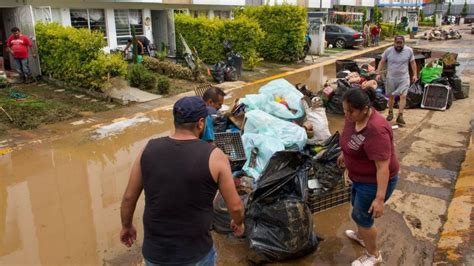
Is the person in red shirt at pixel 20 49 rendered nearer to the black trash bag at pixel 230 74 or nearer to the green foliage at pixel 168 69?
the green foliage at pixel 168 69

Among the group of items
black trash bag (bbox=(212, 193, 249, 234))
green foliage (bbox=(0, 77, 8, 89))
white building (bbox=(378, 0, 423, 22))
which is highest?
white building (bbox=(378, 0, 423, 22))

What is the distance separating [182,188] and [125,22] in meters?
15.4

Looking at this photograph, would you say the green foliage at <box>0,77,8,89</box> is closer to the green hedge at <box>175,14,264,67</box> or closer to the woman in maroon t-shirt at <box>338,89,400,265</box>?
the green hedge at <box>175,14,264,67</box>

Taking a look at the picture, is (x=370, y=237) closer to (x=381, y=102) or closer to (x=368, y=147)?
(x=368, y=147)

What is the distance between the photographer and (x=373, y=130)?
2.89 metres

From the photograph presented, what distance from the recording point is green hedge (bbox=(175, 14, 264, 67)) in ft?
48.0

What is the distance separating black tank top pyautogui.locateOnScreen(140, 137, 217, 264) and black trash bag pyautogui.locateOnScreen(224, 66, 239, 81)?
11.1 m

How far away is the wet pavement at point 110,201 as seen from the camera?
3.79 meters

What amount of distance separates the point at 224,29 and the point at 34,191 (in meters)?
10.8

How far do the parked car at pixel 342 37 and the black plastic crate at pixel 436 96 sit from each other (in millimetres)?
15567

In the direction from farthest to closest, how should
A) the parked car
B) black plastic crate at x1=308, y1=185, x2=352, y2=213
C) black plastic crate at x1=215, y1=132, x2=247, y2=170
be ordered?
1. the parked car
2. black plastic crate at x1=215, y1=132, x2=247, y2=170
3. black plastic crate at x1=308, y1=185, x2=352, y2=213

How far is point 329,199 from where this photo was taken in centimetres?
438

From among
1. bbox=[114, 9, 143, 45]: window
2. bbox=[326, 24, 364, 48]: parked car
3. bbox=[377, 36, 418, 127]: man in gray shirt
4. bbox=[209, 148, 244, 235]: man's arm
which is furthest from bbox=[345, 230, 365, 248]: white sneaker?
bbox=[326, 24, 364, 48]: parked car

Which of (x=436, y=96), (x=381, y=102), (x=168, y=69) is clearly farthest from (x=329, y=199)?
(x=168, y=69)
